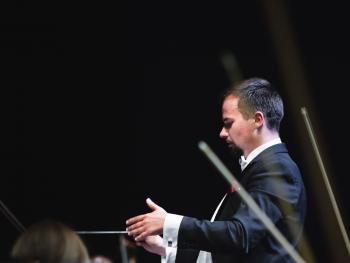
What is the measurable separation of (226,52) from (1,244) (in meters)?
1.51

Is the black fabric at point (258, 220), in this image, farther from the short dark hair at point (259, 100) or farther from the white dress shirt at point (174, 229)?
the short dark hair at point (259, 100)

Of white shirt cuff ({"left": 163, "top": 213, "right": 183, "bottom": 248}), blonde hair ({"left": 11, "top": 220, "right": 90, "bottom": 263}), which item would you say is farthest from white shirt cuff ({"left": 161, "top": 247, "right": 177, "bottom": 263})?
blonde hair ({"left": 11, "top": 220, "right": 90, "bottom": 263})

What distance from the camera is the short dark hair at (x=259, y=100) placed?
250 cm

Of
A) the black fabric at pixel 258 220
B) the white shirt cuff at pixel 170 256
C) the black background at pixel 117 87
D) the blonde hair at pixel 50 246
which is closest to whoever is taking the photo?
the blonde hair at pixel 50 246

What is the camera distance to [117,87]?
3490mm

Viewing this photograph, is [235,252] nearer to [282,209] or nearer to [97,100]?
[282,209]

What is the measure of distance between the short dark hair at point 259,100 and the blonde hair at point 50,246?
1018 millimetres

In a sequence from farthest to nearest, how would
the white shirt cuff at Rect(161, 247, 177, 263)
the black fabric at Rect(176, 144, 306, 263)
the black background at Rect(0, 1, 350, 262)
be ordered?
the black background at Rect(0, 1, 350, 262) < the white shirt cuff at Rect(161, 247, 177, 263) < the black fabric at Rect(176, 144, 306, 263)

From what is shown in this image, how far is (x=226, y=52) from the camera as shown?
3.41m

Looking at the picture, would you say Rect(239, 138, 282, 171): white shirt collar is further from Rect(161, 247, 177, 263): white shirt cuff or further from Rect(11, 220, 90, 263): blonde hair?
Rect(11, 220, 90, 263): blonde hair

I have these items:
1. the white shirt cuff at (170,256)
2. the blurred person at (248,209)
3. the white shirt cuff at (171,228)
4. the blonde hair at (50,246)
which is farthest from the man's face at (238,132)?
the blonde hair at (50,246)

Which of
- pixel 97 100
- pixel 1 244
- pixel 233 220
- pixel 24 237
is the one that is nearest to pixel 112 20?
pixel 97 100

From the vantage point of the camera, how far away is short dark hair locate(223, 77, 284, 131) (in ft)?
8.19

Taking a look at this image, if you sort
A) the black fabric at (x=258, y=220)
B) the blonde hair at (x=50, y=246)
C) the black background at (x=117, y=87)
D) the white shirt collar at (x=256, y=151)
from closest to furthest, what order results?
the blonde hair at (x=50, y=246), the black fabric at (x=258, y=220), the white shirt collar at (x=256, y=151), the black background at (x=117, y=87)
